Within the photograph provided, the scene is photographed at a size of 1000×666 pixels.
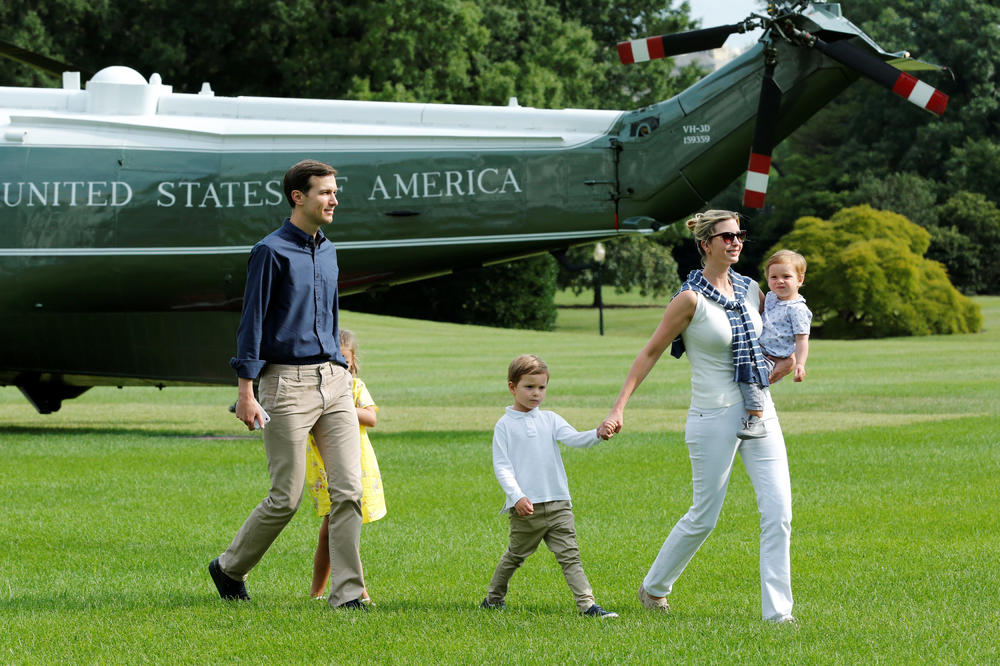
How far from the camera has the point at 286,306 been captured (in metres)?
6.73

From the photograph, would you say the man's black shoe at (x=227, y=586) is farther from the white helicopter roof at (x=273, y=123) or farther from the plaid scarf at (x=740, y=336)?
the white helicopter roof at (x=273, y=123)

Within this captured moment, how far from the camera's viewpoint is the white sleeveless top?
21.4ft

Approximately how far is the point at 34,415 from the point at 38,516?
37.2ft

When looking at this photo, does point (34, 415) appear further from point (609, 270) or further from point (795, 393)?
point (609, 270)

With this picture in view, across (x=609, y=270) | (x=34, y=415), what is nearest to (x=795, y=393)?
(x=34, y=415)

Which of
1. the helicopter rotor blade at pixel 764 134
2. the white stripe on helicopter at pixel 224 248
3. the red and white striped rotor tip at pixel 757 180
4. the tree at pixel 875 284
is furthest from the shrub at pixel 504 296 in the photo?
the red and white striped rotor tip at pixel 757 180

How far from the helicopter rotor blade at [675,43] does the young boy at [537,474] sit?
8.49 metres

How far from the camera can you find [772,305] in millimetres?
7273

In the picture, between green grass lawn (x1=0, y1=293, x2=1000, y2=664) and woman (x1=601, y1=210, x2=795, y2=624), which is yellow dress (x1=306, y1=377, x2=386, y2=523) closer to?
green grass lawn (x1=0, y1=293, x2=1000, y2=664)

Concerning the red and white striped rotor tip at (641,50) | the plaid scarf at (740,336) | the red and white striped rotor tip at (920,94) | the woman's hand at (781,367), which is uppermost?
the red and white striped rotor tip at (641,50)

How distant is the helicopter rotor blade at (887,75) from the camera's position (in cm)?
1349

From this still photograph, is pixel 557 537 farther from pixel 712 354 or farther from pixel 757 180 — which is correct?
pixel 757 180

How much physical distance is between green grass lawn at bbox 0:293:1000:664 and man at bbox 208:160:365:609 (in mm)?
403

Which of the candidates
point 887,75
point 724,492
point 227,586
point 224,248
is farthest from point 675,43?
point 227,586
